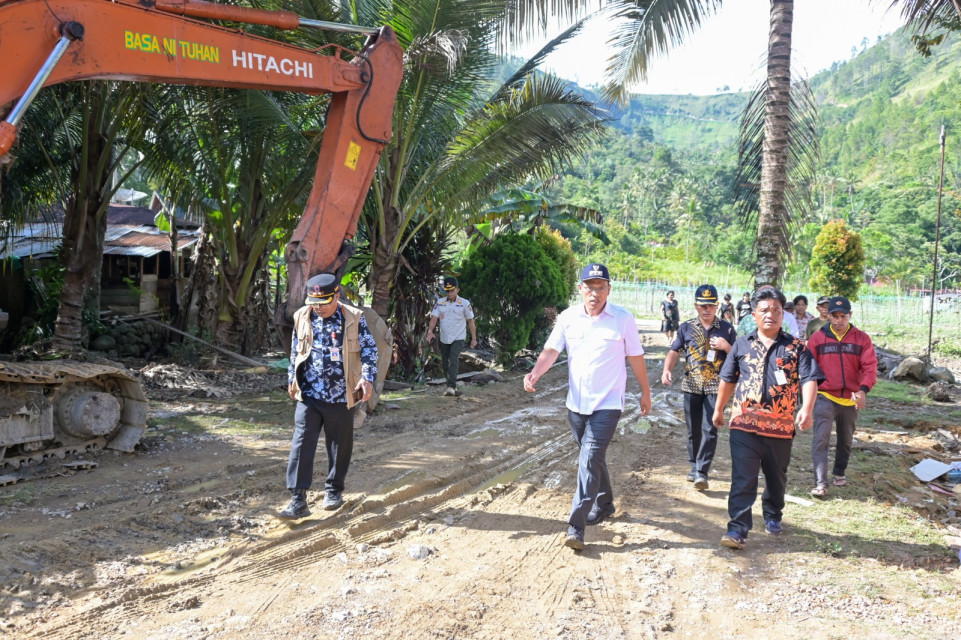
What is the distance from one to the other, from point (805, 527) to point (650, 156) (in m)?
121

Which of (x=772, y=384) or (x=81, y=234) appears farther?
(x=81, y=234)

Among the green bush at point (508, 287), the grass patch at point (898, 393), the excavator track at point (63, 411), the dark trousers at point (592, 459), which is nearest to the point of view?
the dark trousers at point (592, 459)

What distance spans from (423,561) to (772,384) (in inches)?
105

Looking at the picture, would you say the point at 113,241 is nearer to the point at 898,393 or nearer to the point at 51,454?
the point at 51,454

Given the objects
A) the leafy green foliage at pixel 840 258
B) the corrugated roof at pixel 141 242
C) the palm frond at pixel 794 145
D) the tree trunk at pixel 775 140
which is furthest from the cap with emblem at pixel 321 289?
the leafy green foliage at pixel 840 258

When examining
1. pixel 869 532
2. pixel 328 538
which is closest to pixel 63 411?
pixel 328 538

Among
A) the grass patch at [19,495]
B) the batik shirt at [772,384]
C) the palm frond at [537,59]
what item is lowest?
the grass patch at [19,495]

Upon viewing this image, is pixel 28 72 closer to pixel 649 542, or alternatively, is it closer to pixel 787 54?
pixel 649 542

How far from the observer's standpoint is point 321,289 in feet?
17.8

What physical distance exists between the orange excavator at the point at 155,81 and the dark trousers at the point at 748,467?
15.8 feet

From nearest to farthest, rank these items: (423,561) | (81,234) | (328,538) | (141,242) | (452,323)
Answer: (423,561), (328,538), (452,323), (81,234), (141,242)

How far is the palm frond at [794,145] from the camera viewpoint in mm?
10500

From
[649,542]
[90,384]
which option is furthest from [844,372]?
[90,384]

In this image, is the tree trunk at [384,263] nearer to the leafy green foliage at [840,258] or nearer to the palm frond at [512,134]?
the palm frond at [512,134]
